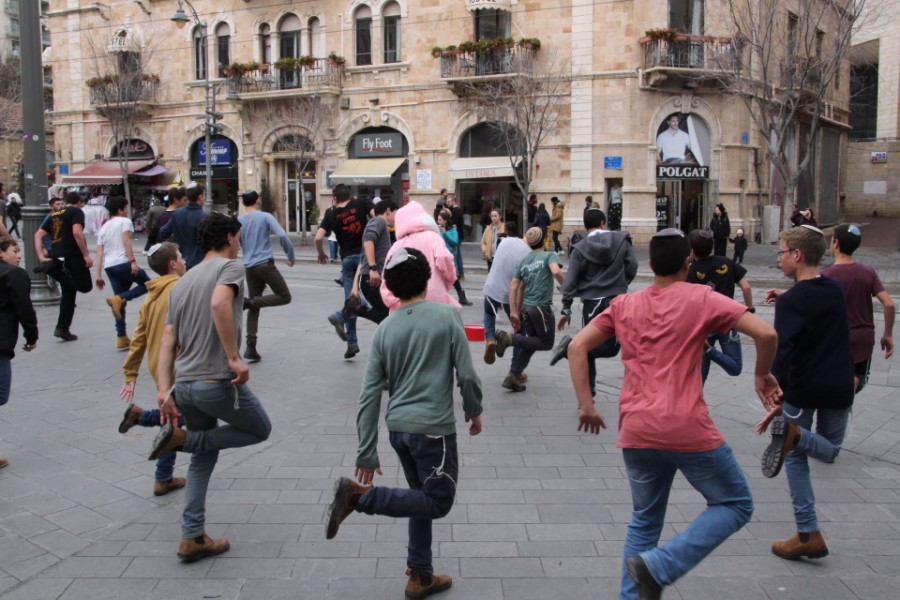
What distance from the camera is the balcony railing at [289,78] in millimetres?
29906

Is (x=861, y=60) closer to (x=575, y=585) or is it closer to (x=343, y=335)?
(x=343, y=335)

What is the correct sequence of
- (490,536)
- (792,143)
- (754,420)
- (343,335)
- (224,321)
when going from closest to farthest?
(224,321)
(490,536)
(754,420)
(343,335)
(792,143)

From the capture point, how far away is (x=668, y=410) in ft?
10.7

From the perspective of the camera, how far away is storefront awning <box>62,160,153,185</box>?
3419cm

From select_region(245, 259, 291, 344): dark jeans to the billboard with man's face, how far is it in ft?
64.9

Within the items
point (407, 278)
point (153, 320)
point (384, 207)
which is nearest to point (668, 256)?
point (407, 278)

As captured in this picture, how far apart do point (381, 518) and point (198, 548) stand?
1.07m

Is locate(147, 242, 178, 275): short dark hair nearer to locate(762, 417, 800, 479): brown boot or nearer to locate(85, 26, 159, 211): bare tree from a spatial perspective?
locate(762, 417, 800, 479): brown boot

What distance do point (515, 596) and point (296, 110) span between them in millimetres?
28772

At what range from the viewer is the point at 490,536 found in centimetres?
452

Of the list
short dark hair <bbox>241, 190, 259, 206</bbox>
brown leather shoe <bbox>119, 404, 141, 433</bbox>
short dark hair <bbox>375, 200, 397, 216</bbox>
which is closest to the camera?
brown leather shoe <bbox>119, 404, 141, 433</bbox>

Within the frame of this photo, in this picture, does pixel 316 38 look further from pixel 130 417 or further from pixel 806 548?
pixel 806 548

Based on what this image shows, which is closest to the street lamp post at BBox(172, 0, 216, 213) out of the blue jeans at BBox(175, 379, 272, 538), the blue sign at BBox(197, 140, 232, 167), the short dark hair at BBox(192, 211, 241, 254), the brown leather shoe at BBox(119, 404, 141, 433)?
the blue sign at BBox(197, 140, 232, 167)

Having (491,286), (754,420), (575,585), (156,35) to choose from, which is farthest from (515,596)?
(156,35)
